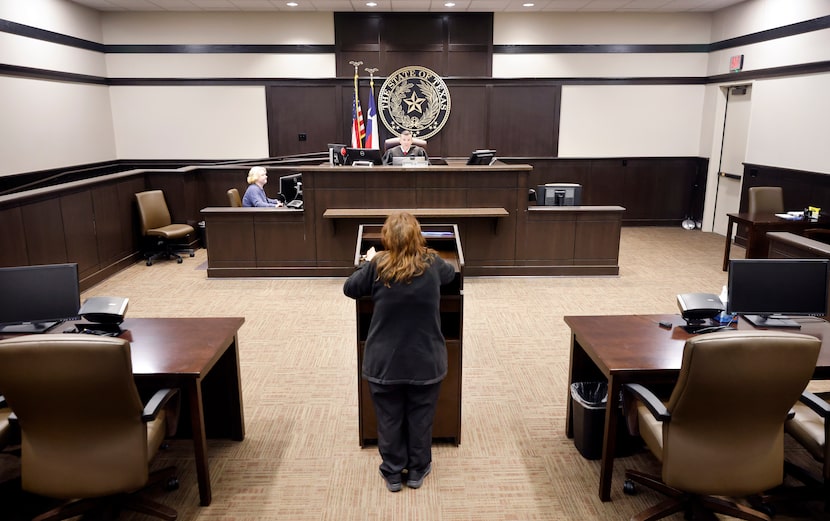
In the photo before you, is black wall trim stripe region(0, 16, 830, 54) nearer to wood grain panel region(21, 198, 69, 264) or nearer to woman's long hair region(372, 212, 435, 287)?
wood grain panel region(21, 198, 69, 264)

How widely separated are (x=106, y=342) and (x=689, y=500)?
2.50 m

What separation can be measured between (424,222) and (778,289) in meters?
3.91

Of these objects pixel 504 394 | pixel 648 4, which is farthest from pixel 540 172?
pixel 504 394

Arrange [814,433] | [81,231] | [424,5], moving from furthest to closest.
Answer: [424,5]
[81,231]
[814,433]

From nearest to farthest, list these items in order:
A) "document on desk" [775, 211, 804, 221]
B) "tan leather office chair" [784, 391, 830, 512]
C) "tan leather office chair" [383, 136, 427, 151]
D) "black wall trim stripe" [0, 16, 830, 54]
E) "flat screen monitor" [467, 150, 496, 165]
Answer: "tan leather office chair" [784, 391, 830, 512], "document on desk" [775, 211, 804, 221], "flat screen monitor" [467, 150, 496, 165], "tan leather office chair" [383, 136, 427, 151], "black wall trim stripe" [0, 16, 830, 54]

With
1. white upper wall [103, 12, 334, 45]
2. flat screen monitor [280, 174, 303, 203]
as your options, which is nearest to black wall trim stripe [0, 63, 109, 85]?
white upper wall [103, 12, 334, 45]

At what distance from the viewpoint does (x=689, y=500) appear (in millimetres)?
2545

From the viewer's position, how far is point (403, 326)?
2.60m

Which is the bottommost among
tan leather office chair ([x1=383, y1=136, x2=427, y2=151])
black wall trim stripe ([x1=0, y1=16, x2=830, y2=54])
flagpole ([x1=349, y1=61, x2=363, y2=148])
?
tan leather office chair ([x1=383, y1=136, x2=427, y2=151])

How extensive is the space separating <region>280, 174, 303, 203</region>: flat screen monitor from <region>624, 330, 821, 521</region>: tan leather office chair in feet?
17.2

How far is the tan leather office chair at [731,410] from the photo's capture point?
213 centimetres

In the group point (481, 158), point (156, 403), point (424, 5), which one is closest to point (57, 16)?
point (424, 5)

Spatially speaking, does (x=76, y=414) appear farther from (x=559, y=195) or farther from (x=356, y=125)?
(x=356, y=125)

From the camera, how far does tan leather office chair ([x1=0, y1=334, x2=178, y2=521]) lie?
2.09m
